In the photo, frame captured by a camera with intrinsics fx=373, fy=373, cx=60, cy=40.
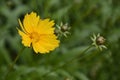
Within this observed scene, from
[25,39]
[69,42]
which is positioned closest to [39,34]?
[25,39]

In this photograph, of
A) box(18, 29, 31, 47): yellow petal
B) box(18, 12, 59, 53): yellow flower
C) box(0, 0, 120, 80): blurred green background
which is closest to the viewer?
box(18, 29, 31, 47): yellow petal

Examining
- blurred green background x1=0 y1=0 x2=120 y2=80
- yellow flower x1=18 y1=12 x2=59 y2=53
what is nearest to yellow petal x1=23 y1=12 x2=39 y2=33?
yellow flower x1=18 y1=12 x2=59 y2=53

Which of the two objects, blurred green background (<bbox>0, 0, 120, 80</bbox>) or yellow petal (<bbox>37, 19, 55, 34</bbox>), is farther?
blurred green background (<bbox>0, 0, 120, 80</bbox>)

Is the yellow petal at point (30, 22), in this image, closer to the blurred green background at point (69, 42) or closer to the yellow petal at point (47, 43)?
the yellow petal at point (47, 43)

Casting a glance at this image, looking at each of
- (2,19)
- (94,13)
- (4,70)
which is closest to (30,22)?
(4,70)

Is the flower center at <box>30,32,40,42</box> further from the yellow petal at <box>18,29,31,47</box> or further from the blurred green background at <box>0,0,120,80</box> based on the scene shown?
the blurred green background at <box>0,0,120,80</box>

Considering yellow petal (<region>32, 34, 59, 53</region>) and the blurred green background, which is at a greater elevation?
the blurred green background

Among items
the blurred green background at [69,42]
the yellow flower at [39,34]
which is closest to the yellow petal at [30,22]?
the yellow flower at [39,34]

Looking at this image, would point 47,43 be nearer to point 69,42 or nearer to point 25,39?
point 25,39
